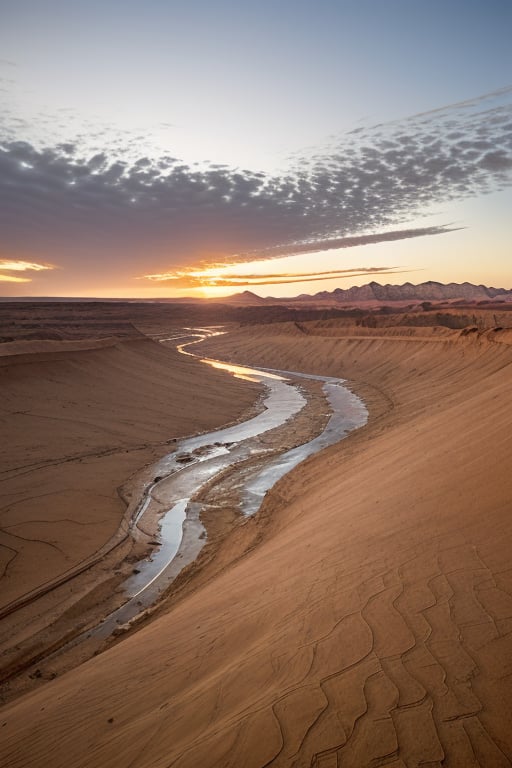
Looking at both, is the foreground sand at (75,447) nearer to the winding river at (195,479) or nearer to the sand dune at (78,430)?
the sand dune at (78,430)

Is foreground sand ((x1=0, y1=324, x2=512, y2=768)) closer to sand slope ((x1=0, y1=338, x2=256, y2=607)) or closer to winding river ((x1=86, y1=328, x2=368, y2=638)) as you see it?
winding river ((x1=86, y1=328, x2=368, y2=638))

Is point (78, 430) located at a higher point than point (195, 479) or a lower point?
higher

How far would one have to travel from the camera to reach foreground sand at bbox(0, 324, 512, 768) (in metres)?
2.43

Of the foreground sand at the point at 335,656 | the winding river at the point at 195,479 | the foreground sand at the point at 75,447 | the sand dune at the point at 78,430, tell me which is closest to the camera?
the foreground sand at the point at 335,656

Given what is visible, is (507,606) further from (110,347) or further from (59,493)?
(110,347)

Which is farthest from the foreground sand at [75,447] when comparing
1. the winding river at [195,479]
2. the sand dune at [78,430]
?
the winding river at [195,479]

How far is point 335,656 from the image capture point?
315cm

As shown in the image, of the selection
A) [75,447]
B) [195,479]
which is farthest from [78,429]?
[195,479]

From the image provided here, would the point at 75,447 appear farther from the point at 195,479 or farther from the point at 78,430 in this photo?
the point at 195,479

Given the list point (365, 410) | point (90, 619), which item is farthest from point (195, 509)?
point (365, 410)

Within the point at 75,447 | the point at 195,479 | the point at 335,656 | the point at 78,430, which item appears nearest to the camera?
the point at 335,656

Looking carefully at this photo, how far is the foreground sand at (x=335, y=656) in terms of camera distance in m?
2.43

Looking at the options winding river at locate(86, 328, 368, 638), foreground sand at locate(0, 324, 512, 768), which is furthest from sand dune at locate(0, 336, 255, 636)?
foreground sand at locate(0, 324, 512, 768)

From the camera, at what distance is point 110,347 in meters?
25.7
